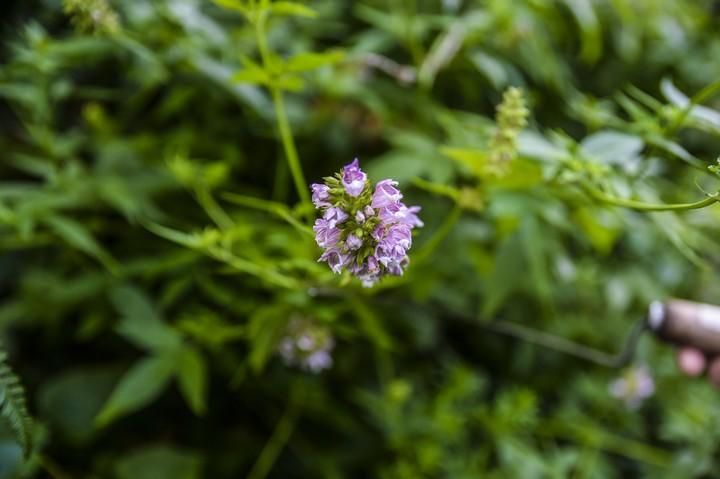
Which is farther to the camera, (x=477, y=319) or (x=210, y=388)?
(x=210, y=388)

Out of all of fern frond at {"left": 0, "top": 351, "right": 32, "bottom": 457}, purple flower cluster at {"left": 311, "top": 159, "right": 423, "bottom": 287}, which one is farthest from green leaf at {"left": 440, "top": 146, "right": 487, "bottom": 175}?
fern frond at {"left": 0, "top": 351, "right": 32, "bottom": 457}

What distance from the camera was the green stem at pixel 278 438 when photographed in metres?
1.54

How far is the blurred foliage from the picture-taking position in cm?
126

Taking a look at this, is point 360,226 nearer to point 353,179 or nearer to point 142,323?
point 353,179

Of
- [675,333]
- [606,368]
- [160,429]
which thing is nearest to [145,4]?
[160,429]

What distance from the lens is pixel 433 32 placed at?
6.07ft

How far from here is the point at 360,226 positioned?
2.39 ft

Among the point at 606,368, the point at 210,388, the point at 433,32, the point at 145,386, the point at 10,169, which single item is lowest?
the point at 145,386

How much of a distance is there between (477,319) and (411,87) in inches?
24.7

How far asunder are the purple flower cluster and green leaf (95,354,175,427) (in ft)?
2.37

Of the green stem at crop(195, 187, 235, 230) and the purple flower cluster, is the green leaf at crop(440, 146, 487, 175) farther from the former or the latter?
the green stem at crop(195, 187, 235, 230)

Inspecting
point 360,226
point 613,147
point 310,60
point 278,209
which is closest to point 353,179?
point 360,226

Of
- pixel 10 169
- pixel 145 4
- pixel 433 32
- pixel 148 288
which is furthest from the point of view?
pixel 433 32

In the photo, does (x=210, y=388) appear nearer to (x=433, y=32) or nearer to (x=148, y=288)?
(x=148, y=288)
